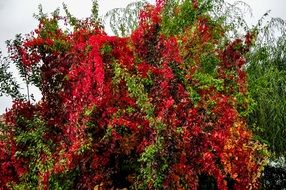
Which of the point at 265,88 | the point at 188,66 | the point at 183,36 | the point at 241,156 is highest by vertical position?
the point at 183,36

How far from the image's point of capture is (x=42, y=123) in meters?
A: 7.48

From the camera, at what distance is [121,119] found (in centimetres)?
683

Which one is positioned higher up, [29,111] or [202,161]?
[29,111]

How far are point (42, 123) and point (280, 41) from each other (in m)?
6.78

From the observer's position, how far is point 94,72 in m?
7.09

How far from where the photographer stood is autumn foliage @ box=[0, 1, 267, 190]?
673 centimetres

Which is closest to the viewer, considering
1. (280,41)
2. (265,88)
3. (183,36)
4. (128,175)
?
(128,175)

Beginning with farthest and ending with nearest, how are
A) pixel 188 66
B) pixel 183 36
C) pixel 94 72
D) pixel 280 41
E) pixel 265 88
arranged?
pixel 280 41 → pixel 265 88 → pixel 183 36 → pixel 188 66 → pixel 94 72

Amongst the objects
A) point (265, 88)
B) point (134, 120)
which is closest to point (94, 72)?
point (134, 120)

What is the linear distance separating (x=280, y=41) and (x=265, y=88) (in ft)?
7.52

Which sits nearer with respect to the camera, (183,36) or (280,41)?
(183,36)

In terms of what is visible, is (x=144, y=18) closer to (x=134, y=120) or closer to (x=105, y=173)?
(x=134, y=120)

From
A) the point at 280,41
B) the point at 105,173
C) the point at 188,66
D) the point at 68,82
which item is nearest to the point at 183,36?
the point at 188,66

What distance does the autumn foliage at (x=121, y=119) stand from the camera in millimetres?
6734
